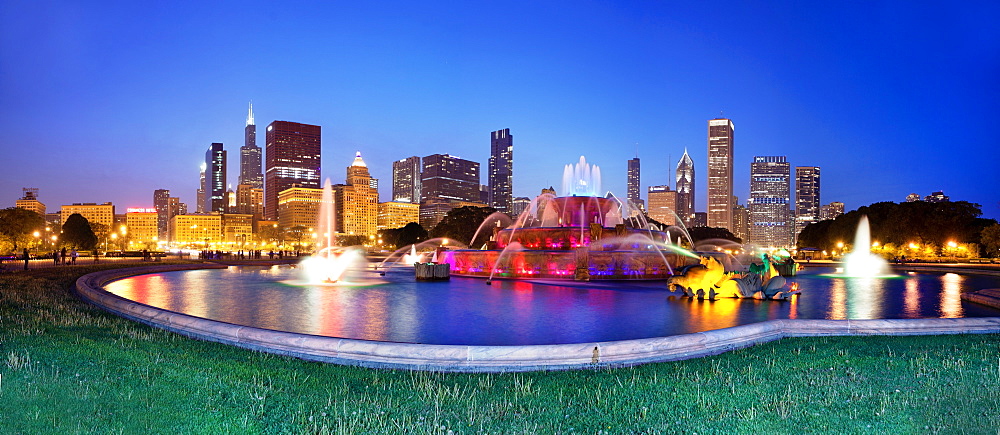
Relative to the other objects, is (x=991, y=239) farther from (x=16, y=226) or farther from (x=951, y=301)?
(x=16, y=226)

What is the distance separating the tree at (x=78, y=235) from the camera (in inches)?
3420

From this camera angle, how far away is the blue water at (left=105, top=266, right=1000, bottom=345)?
1171 centimetres

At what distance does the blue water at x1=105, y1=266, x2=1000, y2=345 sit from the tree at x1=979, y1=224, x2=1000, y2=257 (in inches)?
1975

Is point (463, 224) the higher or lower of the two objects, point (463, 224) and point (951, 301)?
the higher

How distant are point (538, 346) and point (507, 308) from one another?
729cm

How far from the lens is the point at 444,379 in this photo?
299 inches

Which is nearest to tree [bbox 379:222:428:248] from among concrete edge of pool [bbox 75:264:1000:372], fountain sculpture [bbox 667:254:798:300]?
fountain sculpture [bbox 667:254:798:300]

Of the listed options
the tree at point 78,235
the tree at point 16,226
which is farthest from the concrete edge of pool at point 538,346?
the tree at point 78,235

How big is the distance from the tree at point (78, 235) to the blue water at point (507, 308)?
3091 inches

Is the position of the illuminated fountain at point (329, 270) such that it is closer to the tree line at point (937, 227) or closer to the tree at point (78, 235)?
the tree at point (78, 235)

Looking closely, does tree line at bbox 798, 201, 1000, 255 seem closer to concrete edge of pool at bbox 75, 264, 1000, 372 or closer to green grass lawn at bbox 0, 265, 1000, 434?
concrete edge of pool at bbox 75, 264, 1000, 372

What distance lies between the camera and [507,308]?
1577 centimetres

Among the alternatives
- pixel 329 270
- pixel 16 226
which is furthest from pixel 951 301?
pixel 16 226

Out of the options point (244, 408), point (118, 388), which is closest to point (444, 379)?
point (244, 408)
